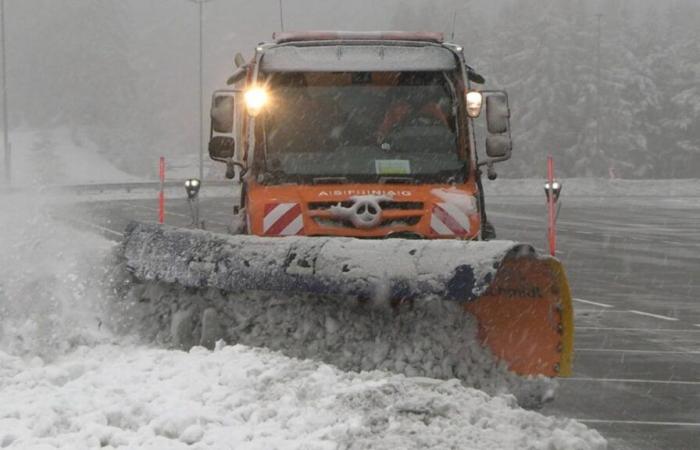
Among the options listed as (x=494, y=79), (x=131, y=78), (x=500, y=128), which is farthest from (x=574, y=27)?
(x=500, y=128)

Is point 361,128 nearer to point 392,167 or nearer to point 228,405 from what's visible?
point 392,167

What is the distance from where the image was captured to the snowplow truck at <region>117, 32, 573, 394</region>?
22.5 feet

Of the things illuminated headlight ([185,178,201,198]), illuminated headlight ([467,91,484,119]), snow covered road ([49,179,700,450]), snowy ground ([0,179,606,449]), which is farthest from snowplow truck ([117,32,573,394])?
illuminated headlight ([185,178,201,198])

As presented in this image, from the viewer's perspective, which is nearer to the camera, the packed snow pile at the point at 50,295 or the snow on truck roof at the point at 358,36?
the packed snow pile at the point at 50,295

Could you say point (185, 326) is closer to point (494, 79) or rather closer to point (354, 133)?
point (354, 133)

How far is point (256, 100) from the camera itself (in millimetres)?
8906

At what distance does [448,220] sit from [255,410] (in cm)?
267

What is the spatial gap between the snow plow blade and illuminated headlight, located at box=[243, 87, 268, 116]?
1.69 metres

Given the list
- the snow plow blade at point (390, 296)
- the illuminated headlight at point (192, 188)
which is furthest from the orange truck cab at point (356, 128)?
the illuminated headlight at point (192, 188)

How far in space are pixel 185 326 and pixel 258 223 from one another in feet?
3.83

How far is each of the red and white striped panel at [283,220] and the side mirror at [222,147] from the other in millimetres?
911

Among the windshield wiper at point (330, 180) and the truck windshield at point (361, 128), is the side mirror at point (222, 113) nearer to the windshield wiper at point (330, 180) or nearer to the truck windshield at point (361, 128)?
the truck windshield at point (361, 128)

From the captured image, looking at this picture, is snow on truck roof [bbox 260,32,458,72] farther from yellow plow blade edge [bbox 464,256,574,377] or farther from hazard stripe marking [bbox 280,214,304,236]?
yellow plow blade edge [bbox 464,256,574,377]

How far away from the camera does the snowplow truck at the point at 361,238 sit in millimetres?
6867
